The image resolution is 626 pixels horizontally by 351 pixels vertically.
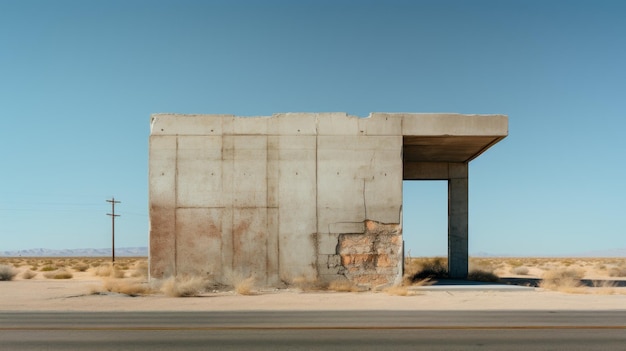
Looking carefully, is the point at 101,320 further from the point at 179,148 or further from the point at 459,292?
the point at 459,292

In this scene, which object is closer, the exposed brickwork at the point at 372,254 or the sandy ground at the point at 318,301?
the sandy ground at the point at 318,301

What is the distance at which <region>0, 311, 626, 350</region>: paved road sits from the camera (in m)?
9.14

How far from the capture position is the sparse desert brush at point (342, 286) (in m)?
20.4

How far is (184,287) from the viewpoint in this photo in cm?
1931

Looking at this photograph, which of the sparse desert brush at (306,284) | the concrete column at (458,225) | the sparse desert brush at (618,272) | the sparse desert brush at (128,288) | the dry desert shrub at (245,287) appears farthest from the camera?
the sparse desert brush at (618,272)

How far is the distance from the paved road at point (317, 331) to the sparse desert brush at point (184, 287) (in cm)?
498

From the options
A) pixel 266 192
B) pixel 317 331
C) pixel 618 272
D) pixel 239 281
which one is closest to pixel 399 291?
pixel 239 281

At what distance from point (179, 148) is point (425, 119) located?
8597mm

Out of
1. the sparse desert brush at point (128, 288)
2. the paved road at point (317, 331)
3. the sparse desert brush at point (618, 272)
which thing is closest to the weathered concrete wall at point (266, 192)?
the sparse desert brush at point (128, 288)

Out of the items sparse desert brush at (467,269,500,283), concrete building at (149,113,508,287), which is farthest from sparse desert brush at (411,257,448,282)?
concrete building at (149,113,508,287)

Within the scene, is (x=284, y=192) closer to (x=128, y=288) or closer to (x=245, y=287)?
(x=245, y=287)

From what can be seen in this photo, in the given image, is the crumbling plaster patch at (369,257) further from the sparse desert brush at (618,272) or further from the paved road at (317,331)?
the sparse desert brush at (618,272)

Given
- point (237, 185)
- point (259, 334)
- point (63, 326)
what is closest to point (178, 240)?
point (237, 185)

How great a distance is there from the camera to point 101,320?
504 inches
